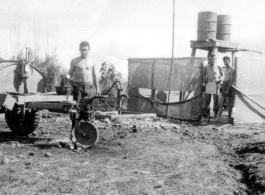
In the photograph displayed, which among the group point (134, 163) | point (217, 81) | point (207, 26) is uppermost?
point (207, 26)

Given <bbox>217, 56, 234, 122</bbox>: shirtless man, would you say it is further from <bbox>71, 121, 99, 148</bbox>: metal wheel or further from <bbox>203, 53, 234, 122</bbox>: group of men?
<bbox>71, 121, 99, 148</bbox>: metal wheel

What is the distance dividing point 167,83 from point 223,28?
3007 millimetres

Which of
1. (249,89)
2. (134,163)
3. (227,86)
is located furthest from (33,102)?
(249,89)

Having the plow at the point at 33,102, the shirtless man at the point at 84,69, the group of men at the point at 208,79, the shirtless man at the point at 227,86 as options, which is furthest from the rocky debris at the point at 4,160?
the shirtless man at the point at 227,86

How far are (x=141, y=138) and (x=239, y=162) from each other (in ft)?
7.78

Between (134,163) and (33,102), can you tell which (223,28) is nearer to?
(33,102)

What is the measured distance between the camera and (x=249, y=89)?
11039 mm

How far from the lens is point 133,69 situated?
42.0 ft

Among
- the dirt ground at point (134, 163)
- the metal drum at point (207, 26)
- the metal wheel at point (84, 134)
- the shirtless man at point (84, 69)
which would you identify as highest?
the metal drum at point (207, 26)

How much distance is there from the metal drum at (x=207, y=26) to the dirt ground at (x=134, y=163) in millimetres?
4371

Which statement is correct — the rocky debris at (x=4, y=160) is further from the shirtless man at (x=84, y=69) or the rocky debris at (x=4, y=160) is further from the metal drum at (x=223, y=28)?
the metal drum at (x=223, y=28)

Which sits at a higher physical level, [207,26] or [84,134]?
[207,26]

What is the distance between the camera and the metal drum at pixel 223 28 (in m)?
12.8

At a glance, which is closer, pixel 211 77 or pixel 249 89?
pixel 211 77
